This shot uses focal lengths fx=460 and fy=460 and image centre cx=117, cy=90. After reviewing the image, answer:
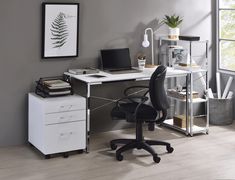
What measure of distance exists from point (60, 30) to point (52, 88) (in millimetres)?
736

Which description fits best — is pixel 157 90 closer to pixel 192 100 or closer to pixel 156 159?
pixel 156 159

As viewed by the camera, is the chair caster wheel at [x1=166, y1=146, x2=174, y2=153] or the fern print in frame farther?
the fern print in frame

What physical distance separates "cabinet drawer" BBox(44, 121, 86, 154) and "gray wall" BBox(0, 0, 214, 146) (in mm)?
604

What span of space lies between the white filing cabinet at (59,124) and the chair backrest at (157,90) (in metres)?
0.73

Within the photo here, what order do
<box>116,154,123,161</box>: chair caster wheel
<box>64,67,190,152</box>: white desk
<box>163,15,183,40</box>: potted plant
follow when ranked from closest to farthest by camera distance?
<box>116,154,123,161</box>: chair caster wheel < <box>64,67,190,152</box>: white desk < <box>163,15,183,40</box>: potted plant

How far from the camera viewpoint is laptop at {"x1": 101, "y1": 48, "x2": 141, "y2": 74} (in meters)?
5.17

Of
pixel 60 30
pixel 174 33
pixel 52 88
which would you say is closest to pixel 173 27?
pixel 174 33

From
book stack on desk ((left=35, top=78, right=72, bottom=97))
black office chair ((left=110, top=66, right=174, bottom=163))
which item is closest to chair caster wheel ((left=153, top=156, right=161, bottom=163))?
black office chair ((left=110, top=66, right=174, bottom=163))

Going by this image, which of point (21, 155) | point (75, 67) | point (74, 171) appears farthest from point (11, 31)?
point (74, 171)

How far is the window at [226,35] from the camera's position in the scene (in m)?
5.92

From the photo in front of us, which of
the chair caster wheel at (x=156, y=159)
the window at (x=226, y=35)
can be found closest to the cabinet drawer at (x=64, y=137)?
the chair caster wheel at (x=156, y=159)

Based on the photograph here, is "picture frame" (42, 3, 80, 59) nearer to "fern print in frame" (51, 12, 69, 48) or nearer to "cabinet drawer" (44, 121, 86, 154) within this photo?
"fern print in frame" (51, 12, 69, 48)

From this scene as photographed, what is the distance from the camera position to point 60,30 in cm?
498

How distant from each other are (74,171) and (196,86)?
95.0 inches
